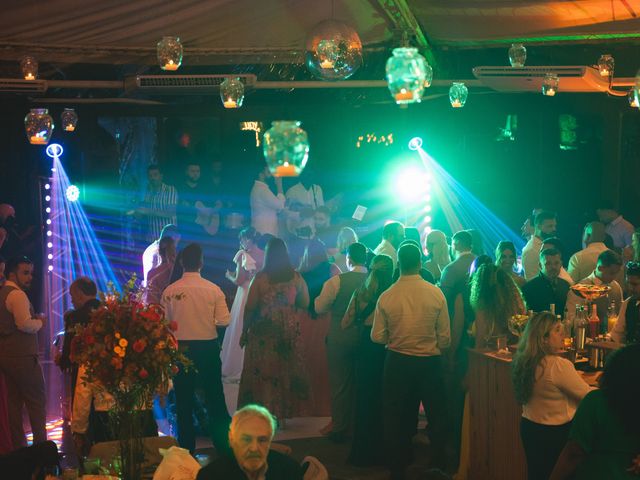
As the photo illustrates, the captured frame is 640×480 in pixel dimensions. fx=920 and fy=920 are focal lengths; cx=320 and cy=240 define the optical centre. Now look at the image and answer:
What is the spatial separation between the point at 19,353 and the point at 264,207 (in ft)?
16.5

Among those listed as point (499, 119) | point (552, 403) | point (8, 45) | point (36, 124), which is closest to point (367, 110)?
point (499, 119)

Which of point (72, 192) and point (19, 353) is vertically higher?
point (72, 192)

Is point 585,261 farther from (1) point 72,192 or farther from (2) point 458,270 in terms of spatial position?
(1) point 72,192

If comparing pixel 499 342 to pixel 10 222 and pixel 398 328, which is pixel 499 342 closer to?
pixel 398 328

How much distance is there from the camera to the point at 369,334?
7043mm

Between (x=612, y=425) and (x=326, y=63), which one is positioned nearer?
(x=612, y=425)

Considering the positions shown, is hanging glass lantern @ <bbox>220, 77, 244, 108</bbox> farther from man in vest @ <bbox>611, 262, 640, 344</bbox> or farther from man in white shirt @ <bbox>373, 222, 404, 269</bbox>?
man in vest @ <bbox>611, 262, 640, 344</bbox>

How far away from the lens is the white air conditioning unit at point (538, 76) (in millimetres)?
8664

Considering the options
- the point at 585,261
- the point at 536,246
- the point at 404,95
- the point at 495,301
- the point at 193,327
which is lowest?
the point at 193,327

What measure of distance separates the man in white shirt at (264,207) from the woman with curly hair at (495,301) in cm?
579

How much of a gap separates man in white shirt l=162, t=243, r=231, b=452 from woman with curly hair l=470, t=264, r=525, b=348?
6.39 ft

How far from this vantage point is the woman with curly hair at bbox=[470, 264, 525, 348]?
607 cm

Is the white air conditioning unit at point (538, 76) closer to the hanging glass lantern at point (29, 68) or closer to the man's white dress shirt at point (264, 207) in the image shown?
the man's white dress shirt at point (264, 207)

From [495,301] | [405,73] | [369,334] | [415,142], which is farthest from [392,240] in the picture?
[405,73]
